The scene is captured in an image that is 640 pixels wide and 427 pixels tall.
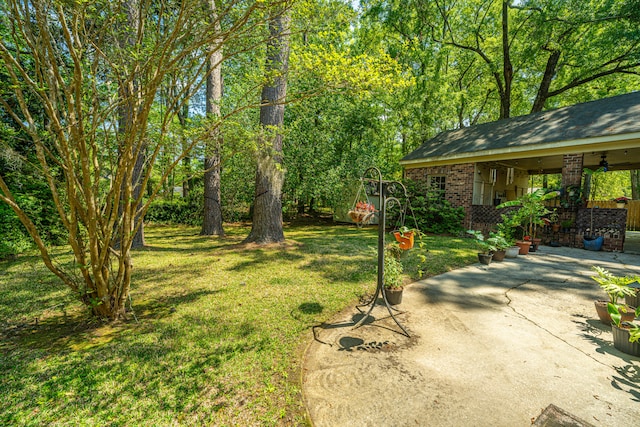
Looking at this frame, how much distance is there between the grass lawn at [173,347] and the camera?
1.86m

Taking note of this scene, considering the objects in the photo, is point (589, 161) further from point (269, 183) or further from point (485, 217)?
point (269, 183)

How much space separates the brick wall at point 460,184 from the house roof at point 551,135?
304 mm

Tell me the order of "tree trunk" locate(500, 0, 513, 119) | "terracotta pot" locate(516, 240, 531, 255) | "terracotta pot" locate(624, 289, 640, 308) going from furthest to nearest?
"tree trunk" locate(500, 0, 513, 119) → "terracotta pot" locate(516, 240, 531, 255) → "terracotta pot" locate(624, 289, 640, 308)

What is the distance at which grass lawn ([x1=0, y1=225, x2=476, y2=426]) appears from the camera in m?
1.86

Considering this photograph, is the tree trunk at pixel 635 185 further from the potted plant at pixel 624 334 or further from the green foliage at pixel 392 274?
the green foliage at pixel 392 274

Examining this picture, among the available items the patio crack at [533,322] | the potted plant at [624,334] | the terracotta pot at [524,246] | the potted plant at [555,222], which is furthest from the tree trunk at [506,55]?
the potted plant at [624,334]

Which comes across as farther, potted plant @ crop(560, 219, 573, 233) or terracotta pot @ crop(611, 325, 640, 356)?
potted plant @ crop(560, 219, 573, 233)

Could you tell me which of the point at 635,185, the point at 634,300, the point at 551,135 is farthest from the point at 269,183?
the point at 635,185

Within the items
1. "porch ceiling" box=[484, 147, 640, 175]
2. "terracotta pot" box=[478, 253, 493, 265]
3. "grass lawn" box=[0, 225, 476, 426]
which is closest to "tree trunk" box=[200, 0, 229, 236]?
"grass lawn" box=[0, 225, 476, 426]

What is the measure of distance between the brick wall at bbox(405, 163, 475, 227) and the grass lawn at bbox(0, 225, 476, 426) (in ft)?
23.0

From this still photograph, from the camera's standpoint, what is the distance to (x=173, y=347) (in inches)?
103

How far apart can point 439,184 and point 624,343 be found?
390 inches

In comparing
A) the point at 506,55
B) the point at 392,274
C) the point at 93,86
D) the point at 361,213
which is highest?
the point at 506,55

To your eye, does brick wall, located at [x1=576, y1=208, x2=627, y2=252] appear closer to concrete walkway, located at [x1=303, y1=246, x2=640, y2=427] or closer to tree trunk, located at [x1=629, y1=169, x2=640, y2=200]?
concrete walkway, located at [x1=303, y1=246, x2=640, y2=427]
